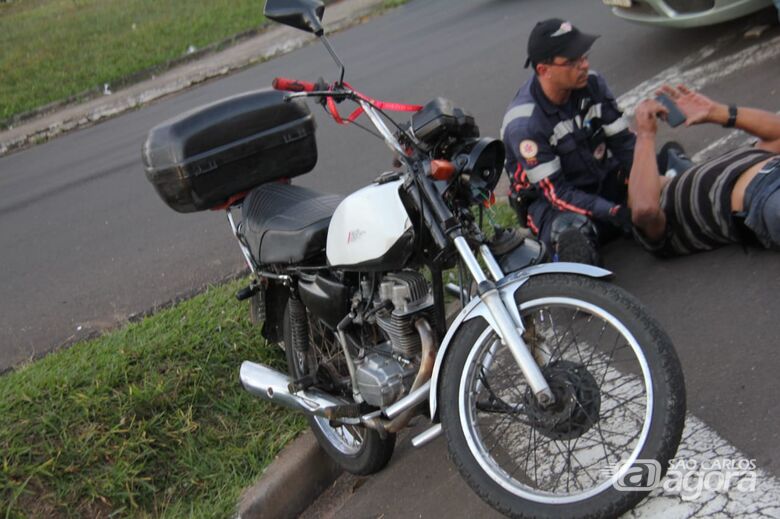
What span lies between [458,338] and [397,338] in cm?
41

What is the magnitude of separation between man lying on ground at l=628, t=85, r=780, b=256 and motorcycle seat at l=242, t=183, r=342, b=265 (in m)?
Answer: 1.44

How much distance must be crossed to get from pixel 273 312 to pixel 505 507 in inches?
63.6

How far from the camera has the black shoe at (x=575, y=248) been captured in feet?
13.4

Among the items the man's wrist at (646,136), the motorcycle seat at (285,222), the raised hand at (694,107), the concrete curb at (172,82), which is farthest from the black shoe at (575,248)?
the concrete curb at (172,82)

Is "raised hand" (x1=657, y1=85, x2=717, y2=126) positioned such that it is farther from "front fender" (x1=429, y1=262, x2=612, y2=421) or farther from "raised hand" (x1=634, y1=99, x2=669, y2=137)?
"front fender" (x1=429, y1=262, x2=612, y2=421)

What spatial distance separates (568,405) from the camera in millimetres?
2801

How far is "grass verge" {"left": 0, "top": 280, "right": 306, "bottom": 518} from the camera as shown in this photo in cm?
375

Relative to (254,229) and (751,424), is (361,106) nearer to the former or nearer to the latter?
(254,229)

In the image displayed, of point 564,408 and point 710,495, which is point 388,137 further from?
point 710,495

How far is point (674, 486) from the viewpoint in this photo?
116 inches

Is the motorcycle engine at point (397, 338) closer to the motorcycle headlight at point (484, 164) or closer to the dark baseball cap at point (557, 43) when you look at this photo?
the motorcycle headlight at point (484, 164)

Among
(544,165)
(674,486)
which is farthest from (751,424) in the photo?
(544,165)

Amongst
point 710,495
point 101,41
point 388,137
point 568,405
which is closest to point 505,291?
point 568,405

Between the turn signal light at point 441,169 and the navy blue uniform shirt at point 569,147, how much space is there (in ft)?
5.02
